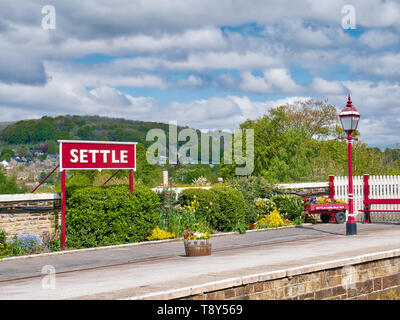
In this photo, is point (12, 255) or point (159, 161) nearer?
point (12, 255)

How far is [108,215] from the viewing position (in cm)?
1628

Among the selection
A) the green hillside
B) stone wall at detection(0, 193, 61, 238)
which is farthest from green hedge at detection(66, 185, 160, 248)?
the green hillside

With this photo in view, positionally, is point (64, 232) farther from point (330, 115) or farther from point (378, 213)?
point (330, 115)

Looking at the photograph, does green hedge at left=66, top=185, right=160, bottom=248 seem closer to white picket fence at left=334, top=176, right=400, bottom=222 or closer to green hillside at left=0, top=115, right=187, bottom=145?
white picket fence at left=334, top=176, right=400, bottom=222

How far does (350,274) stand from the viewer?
9.98m

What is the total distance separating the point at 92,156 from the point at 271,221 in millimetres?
8147

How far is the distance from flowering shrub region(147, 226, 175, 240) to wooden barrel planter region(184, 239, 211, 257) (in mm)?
3858

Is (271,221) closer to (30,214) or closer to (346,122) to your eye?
(346,122)

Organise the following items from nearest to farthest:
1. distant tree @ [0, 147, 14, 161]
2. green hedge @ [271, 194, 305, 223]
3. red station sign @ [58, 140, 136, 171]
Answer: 1. red station sign @ [58, 140, 136, 171]
2. green hedge @ [271, 194, 305, 223]
3. distant tree @ [0, 147, 14, 161]

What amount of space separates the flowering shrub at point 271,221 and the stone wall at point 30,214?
8.20m

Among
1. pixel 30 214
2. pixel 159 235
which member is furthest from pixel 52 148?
pixel 30 214

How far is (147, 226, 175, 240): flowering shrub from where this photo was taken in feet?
57.0
